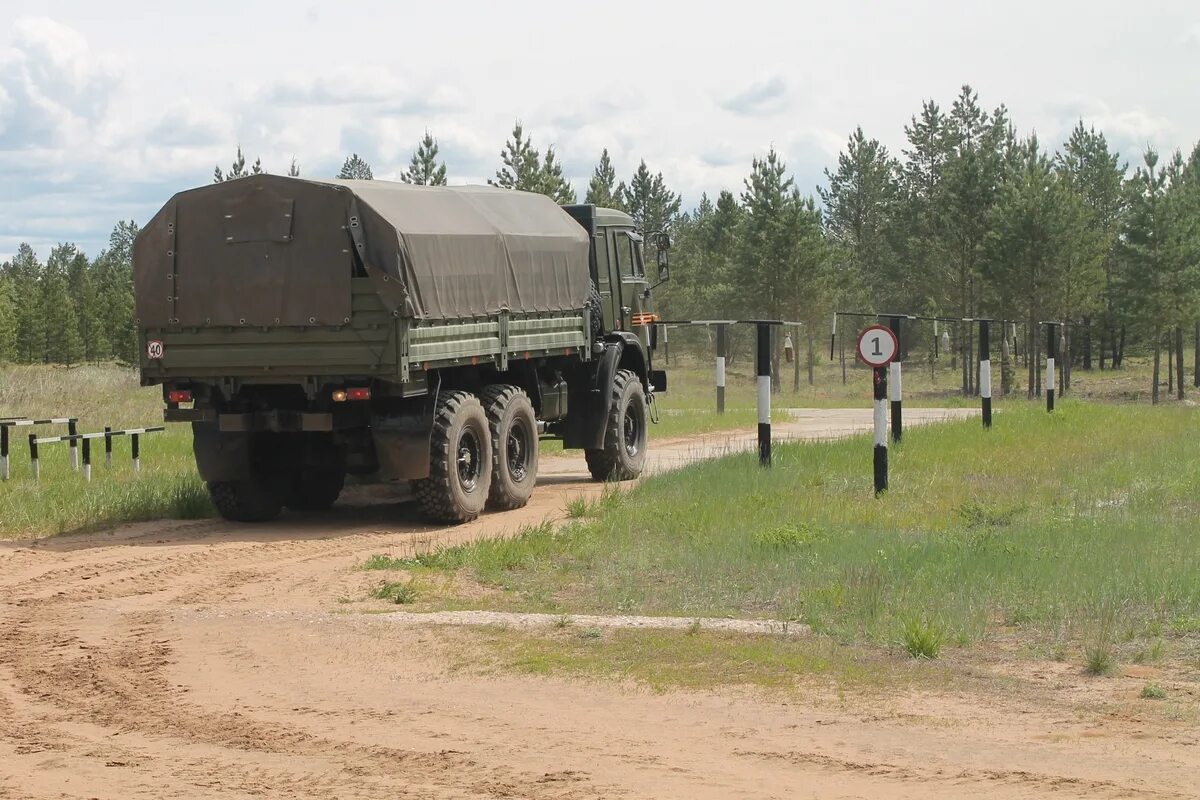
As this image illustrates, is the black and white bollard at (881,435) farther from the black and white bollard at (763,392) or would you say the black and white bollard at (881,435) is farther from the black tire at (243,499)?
the black tire at (243,499)

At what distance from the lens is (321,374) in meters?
14.0

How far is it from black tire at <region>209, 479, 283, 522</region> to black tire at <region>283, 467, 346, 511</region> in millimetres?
737

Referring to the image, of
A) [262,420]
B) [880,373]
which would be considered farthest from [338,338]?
[880,373]

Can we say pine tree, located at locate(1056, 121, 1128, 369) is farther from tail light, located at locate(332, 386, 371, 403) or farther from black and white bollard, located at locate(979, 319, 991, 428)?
tail light, located at locate(332, 386, 371, 403)

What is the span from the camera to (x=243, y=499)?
1527 centimetres

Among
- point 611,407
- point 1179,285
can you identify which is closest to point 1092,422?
point 611,407

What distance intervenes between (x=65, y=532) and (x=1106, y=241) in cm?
5601

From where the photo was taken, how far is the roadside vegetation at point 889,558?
360 inches

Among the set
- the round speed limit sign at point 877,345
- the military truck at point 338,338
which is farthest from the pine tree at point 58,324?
the round speed limit sign at point 877,345

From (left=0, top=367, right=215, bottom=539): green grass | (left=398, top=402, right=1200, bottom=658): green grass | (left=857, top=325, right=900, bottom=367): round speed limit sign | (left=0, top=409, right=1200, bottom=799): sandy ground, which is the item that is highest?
(left=857, top=325, right=900, bottom=367): round speed limit sign

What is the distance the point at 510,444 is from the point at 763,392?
2.97m

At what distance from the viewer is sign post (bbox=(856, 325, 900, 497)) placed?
622 inches

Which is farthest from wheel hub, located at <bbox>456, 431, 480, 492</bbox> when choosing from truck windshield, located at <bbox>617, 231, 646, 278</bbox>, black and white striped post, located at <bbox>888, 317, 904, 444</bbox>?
black and white striped post, located at <bbox>888, 317, 904, 444</bbox>

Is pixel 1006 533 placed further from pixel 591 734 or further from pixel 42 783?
pixel 42 783
